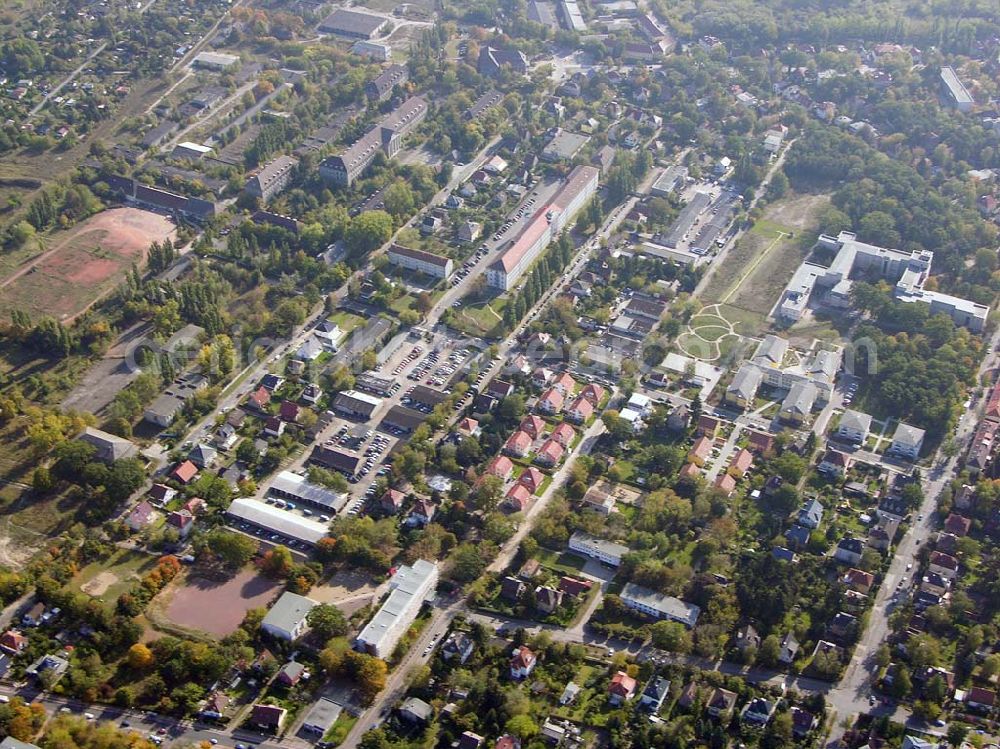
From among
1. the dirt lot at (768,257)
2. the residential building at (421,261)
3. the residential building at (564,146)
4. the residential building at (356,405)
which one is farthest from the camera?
the residential building at (564,146)

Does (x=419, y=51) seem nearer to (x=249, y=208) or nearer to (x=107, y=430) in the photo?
(x=249, y=208)

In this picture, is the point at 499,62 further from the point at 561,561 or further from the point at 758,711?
the point at 758,711

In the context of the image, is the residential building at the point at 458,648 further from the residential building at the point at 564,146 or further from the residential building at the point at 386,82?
the residential building at the point at 386,82

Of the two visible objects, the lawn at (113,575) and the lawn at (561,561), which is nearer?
the lawn at (113,575)

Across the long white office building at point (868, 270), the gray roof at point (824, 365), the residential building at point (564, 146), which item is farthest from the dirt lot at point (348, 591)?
the residential building at point (564, 146)

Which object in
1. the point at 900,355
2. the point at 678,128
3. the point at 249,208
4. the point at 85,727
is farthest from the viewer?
the point at 678,128

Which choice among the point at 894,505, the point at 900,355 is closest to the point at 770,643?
the point at 894,505
